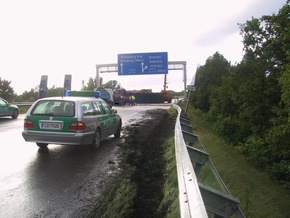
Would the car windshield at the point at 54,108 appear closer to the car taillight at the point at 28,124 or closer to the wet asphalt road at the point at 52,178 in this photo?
the car taillight at the point at 28,124

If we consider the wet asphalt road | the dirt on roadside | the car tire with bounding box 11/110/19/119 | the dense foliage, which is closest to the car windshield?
the wet asphalt road

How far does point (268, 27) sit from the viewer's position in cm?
1028

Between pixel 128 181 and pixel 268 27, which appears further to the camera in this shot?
pixel 268 27

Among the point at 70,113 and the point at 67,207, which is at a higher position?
the point at 70,113

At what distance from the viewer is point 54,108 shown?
8.82m

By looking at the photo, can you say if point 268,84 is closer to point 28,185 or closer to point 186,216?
point 28,185

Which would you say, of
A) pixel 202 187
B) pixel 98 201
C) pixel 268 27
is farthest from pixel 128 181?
pixel 268 27

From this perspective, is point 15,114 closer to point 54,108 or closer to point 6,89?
point 54,108

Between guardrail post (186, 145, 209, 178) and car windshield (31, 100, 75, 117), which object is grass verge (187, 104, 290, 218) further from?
car windshield (31, 100, 75, 117)

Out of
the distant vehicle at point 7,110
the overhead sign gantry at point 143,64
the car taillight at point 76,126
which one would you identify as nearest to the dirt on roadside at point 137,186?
the car taillight at point 76,126

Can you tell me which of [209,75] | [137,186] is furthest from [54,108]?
[209,75]

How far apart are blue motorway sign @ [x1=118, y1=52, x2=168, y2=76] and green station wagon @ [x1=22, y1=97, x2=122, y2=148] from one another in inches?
1192

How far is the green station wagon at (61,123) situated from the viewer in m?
8.45

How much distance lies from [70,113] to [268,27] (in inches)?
246
